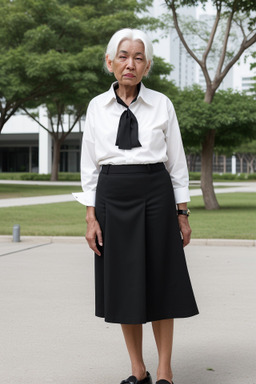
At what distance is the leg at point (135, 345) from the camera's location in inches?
153

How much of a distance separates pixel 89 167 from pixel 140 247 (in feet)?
1.87

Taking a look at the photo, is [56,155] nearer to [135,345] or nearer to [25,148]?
[25,148]

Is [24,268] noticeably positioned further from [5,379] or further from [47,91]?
[47,91]

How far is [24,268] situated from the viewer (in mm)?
9023

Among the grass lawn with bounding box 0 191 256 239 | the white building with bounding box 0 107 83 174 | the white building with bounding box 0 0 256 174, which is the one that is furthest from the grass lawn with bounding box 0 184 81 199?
the white building with bounding box 0 107 83 174

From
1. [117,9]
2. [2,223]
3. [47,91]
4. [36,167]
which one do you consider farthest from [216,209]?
[36,167]

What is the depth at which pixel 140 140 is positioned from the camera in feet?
12.2

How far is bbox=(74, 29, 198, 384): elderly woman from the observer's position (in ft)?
12.1

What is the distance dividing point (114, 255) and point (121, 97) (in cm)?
90

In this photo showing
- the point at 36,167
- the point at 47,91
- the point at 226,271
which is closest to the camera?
the point at 226,271

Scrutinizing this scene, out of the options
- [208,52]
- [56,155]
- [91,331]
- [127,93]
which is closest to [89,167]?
[127,93]

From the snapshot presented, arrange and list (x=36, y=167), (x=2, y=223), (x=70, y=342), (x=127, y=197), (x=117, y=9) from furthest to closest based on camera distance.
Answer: (x=36, y=167) → (x=117, y=9) → (x=2, y=223) → (x=70, y=342) → (x=127, y=197)

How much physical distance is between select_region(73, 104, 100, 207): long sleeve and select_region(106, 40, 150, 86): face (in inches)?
11.0

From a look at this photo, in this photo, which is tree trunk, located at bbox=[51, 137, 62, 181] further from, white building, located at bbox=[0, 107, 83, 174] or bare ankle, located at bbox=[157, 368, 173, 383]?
bare ankle, located at bbox=[157, 368, 173, 383]
